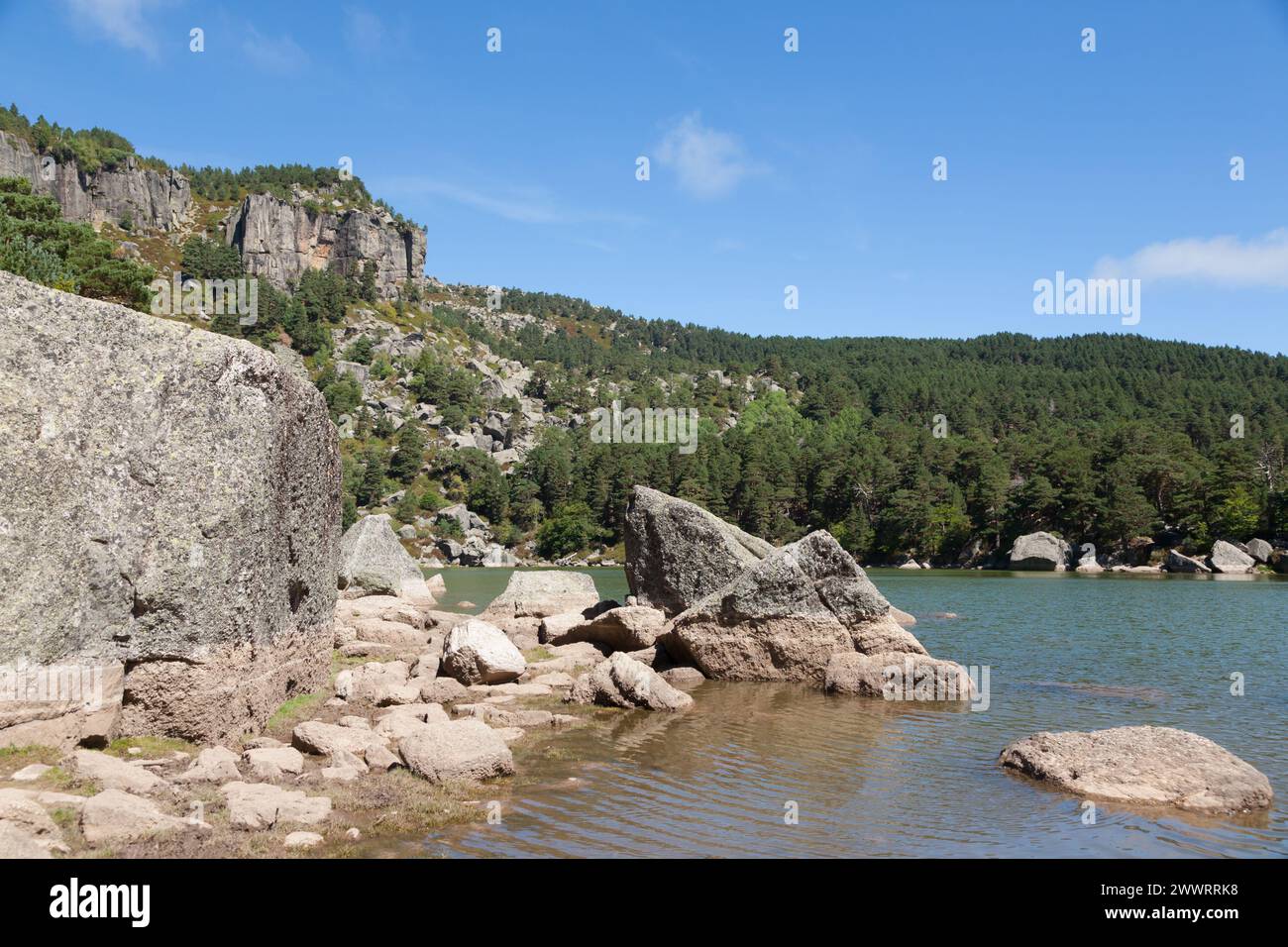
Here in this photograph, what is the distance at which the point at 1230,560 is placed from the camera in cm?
8481

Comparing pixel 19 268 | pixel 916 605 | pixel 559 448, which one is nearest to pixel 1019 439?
pixel 559 448

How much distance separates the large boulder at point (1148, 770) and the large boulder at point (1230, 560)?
86131 mm

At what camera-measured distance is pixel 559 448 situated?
161 metres

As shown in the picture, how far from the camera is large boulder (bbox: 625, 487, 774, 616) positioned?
25.4 metres

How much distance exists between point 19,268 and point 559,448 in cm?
13017

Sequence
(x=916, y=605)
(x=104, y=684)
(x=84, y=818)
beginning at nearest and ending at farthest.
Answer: (x=84, y=818), (x=104, y=684), (x=916, y=605)

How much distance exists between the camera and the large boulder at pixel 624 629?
2450 cm

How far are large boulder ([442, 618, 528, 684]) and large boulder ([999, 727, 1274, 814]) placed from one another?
11.2 meters

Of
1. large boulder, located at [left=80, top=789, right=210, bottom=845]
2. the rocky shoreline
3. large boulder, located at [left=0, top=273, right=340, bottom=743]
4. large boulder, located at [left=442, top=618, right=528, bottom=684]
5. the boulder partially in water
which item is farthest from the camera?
the boulder partially in water

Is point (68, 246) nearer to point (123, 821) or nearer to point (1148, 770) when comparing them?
point (123, 821)

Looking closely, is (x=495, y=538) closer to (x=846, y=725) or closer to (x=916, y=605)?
(x=916, y=605)

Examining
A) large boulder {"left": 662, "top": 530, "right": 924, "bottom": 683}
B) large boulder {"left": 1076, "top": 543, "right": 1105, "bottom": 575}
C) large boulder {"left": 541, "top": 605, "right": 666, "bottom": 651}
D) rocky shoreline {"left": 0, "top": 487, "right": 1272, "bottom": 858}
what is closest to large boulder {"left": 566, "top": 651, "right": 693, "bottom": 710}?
rocky shoreline {"left": 0, "top": 487, "right": 1272, "bottom": 858}

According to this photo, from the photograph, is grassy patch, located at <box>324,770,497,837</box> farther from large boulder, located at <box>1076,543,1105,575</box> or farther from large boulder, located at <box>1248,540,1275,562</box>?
large boulder, located at <box>1248,540,1275,562</box>
